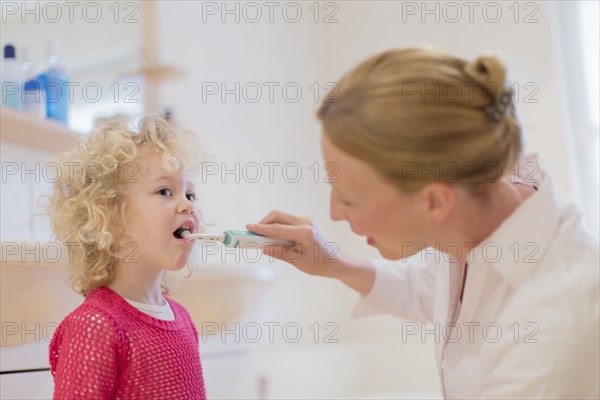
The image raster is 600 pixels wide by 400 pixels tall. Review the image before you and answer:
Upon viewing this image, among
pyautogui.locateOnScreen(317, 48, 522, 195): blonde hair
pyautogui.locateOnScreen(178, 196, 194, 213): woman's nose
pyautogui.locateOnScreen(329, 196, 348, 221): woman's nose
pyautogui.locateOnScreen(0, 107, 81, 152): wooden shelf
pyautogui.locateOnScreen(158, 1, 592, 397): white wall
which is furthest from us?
pyautogui.locateOnScreen(158, 1, 592, 397): white wall

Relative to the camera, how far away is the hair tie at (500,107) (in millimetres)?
836

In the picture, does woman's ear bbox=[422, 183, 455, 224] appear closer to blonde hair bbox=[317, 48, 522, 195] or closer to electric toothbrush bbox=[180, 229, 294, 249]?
blonde hair bbox=[317, 48, 522, 195]

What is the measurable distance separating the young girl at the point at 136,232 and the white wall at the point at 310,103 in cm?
92

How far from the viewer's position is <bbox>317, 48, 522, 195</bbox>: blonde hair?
81 cm

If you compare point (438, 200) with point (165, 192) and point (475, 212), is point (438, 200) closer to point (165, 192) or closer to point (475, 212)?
point (475, 212)

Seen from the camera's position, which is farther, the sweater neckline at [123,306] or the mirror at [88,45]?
the mirror at [88,45]

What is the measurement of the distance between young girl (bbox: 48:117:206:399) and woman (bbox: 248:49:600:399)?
1.03 feet

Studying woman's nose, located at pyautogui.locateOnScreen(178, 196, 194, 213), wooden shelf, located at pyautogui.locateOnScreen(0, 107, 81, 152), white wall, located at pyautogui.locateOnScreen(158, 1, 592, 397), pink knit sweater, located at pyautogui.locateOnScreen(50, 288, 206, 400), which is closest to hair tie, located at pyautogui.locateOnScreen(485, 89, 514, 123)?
woman's nose, located at pyautogui.locateOnScreen(178, 196, 194, 213)

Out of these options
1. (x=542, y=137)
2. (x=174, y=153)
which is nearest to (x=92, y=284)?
(x=174, y=153)

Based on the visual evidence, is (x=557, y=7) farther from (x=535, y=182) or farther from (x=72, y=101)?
(x=72, y=101)

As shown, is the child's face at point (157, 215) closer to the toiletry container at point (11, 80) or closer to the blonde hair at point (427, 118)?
the blonde hair at point (427, 118)

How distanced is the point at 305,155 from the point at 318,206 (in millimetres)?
248

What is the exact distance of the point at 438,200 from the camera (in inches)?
34.8

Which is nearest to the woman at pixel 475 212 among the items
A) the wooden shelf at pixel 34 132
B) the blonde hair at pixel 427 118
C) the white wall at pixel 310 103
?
the blonde hair at pixel 427 118
